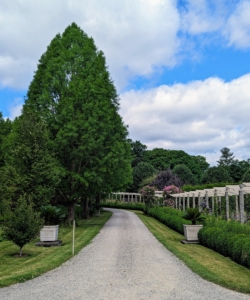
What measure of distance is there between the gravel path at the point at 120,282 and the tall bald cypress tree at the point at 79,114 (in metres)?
9.86

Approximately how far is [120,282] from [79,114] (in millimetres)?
13501

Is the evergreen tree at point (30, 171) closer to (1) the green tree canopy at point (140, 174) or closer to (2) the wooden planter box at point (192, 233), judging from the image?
(2) the wooden planter box at point (192, 233)

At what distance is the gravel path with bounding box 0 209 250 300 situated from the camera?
5.58 metres

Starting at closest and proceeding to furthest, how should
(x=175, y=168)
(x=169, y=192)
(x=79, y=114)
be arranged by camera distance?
(x=79, y=114)
(x=169, y=192)
(x=175, y=168)

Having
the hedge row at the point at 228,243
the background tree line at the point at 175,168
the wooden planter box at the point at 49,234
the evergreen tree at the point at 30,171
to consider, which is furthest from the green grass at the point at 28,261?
the background tree line at the point at 175,168

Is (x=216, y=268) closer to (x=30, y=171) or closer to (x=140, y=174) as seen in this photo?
(x=30, y=171)

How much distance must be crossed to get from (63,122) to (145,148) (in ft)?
194

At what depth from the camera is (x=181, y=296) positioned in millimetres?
5531

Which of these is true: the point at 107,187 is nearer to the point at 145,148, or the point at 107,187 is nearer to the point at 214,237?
the point at 214,237

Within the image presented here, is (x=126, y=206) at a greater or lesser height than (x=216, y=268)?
greater

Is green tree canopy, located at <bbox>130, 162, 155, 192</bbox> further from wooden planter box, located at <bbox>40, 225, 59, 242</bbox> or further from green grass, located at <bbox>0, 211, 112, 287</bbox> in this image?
wooden planter box, located at <bbox>40, 225, 59, 242</bbox>

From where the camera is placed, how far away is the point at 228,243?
9.68m

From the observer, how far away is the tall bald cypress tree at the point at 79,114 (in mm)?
18750

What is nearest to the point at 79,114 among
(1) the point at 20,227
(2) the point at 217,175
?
(1) the point at 20,227
